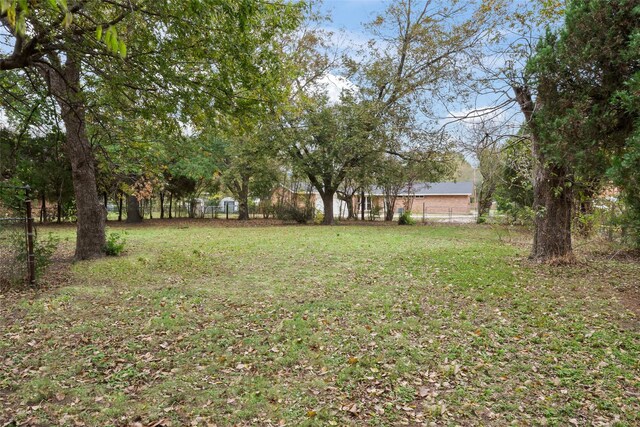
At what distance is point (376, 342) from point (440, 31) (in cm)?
1538

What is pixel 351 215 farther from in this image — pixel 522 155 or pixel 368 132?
pixel 522 155

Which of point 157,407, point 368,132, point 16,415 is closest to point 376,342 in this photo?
point 157,407

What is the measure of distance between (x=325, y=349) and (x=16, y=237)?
5.51 m

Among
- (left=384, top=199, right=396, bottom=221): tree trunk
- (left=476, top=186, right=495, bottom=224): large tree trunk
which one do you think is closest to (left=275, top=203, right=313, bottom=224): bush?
(left=384, top=199, right=396, bottom=221): tree trunk

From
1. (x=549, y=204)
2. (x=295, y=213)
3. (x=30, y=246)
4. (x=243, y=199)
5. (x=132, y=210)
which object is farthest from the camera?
(x=243, y=199)

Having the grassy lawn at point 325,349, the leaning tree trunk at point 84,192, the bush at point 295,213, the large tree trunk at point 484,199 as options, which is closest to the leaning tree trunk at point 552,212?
the grassy lawn at point 325,349

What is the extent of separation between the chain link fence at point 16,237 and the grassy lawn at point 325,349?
540mm

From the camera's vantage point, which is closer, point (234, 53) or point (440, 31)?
point (234, 53)

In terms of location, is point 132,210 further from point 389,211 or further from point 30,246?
A: point 30,246

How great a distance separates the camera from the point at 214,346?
13.4 feet

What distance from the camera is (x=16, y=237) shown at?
6.10 metres

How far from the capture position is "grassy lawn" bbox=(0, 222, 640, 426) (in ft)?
9.69

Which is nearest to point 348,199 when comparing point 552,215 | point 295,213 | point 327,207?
point 327,207

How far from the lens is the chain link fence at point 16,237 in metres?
5.90
